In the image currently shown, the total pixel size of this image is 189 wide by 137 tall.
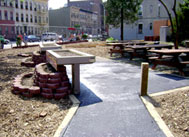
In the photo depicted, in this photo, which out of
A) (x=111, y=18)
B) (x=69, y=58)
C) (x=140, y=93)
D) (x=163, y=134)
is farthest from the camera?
(x=111, y=18)

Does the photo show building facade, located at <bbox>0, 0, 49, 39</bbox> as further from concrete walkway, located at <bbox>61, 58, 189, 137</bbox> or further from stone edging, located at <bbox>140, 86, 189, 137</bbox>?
stone edging, located at <bbox>140, 86, 189, 137</bbox>

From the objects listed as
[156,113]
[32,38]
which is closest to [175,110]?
[156,113]

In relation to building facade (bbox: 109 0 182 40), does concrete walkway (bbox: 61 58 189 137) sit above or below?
below

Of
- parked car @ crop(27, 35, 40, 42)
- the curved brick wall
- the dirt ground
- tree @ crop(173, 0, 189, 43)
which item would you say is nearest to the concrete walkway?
the dirt ground

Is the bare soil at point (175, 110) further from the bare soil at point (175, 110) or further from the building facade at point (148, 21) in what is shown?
the building facade at point (148, 21)

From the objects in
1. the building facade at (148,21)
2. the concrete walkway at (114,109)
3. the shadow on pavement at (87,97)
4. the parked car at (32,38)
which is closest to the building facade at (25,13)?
the parked car at (32,38)

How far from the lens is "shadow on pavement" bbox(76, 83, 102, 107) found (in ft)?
16.7

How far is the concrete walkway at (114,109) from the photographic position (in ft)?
12.1

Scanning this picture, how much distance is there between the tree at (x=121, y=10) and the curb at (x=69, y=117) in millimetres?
18061

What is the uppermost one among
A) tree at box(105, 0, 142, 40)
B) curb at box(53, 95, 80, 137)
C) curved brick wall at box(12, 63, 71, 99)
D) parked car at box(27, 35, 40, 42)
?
tree at box(105, 0, 142, 40)

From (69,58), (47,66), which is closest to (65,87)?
(69,58)

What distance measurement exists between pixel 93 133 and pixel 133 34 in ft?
124

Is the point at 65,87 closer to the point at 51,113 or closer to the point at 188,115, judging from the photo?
the point at 51,113

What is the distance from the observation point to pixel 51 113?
Result: 176 inches
